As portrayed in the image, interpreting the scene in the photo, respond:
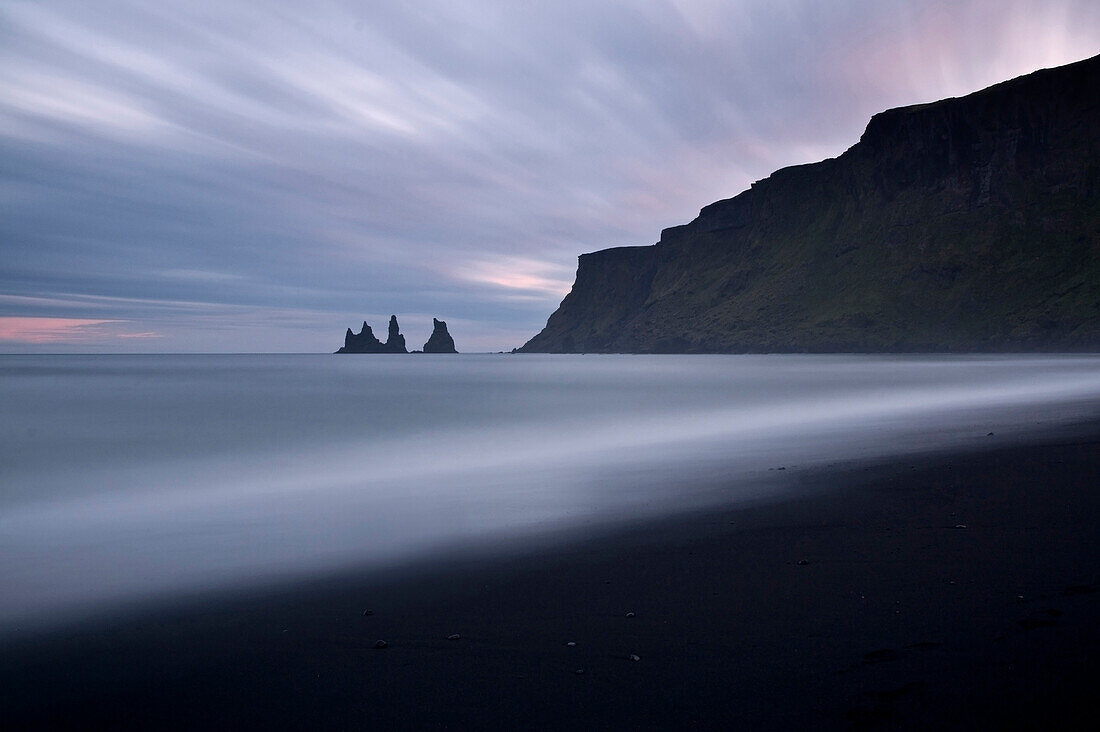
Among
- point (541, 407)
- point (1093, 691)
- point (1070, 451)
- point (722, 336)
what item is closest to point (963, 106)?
point (722, 336)

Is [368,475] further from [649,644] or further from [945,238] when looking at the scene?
[945,238]

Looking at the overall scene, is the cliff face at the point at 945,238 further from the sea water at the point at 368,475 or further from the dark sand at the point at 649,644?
the dark sand at the point at 649,644

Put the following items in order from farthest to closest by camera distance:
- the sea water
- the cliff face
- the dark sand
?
1. the cliff face
2. the sea water
3. the dark sand

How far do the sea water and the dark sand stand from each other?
1.31 metres

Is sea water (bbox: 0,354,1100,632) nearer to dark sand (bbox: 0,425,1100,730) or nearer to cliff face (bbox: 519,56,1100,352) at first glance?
dark sand (bbox: 0,425,1100,730)

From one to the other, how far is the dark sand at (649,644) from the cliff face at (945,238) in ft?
412

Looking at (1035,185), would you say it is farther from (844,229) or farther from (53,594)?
(53,594)

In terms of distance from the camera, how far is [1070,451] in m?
10.4

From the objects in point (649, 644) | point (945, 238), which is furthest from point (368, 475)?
point (945, 238)

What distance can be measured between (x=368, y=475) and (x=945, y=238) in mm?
152197

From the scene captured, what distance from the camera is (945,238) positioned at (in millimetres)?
136875

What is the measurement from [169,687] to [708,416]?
22.8 metres

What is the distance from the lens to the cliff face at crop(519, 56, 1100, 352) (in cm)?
11775

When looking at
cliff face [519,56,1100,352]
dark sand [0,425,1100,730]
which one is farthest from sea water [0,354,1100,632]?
cliff face [519,56,1100,352]
